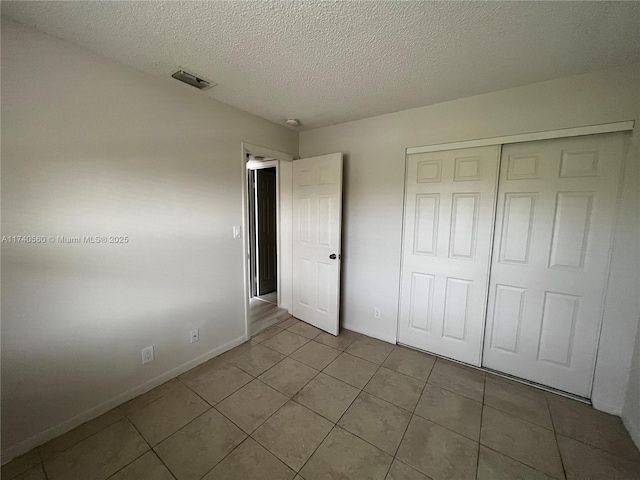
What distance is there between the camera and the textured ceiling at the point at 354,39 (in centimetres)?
121

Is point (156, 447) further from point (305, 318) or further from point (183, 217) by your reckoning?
point (305, 318)

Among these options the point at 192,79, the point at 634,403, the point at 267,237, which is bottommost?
the point at 634,403

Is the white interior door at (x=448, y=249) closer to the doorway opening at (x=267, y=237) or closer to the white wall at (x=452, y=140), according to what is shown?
the white wall at (x=452, y=140)

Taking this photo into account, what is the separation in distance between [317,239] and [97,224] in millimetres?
1887

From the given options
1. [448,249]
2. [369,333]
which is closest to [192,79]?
[448,249]

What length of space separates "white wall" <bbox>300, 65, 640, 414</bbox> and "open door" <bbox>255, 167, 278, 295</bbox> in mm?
1072

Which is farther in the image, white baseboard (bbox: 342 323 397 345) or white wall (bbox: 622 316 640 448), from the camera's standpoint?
white baseboard (bbox: 342 323 397 345)

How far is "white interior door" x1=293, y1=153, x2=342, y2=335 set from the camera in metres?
2.71

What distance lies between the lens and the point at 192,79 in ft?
6.14

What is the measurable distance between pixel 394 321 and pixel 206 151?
7.96 ft

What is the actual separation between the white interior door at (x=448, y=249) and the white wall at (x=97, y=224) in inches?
72.2

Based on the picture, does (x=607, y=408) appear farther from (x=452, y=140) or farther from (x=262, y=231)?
(x=262, y=231)

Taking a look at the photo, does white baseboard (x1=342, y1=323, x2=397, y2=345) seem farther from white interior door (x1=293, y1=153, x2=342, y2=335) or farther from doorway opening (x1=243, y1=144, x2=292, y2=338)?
doorway opening (x1=243, y1=144, x2=292, y2=338)

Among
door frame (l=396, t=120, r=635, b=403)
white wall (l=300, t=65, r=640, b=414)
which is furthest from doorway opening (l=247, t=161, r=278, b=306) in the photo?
door frame (l=396, t=120, r=635, b=403)
